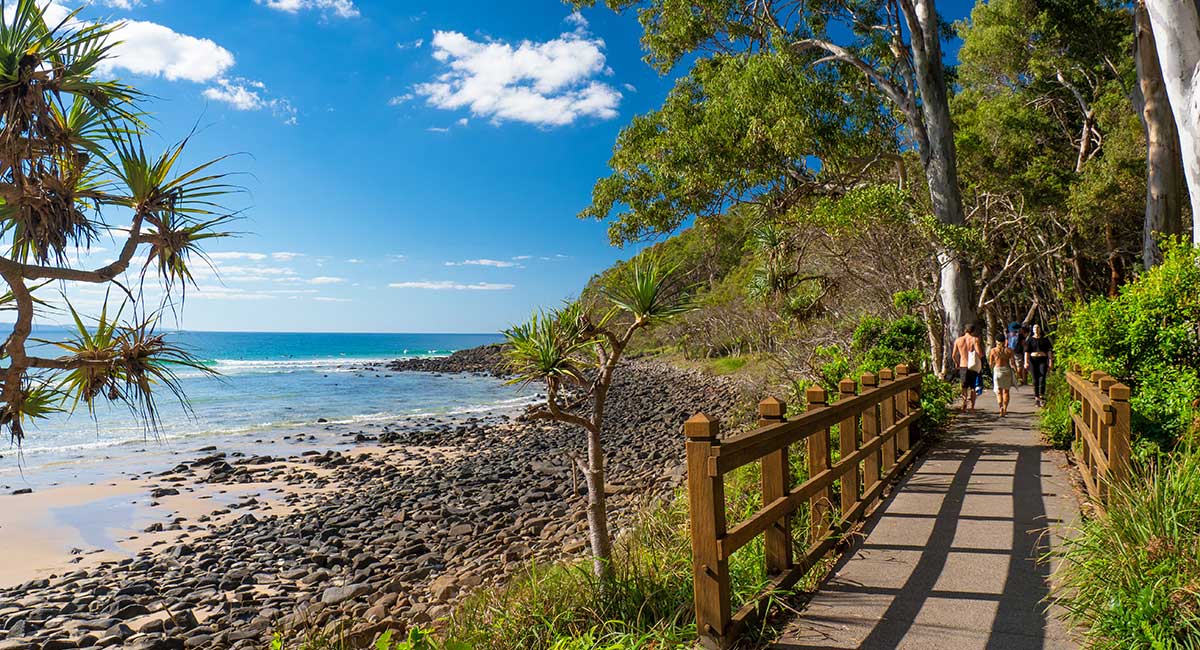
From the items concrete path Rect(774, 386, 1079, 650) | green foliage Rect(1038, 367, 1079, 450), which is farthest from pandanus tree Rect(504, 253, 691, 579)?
green foliage Rect(1038, 367, 1079, 450)

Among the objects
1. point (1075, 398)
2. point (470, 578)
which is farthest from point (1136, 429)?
point (470, 578)

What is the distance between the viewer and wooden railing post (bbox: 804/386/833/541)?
5.16 m

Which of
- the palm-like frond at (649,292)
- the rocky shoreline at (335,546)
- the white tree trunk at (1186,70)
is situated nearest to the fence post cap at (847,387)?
the palm-like frond at (649,292)

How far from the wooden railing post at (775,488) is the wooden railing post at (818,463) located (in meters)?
0.67

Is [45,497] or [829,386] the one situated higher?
[829,386]

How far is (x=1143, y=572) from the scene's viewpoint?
3566mm

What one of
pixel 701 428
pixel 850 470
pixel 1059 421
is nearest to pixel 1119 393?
pixel 850 470

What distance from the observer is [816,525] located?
530 centimetres

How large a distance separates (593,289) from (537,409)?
3.92 feet

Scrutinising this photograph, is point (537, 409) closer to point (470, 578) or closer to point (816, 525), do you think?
point (816, 525)

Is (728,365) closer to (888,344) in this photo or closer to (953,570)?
(888,344)

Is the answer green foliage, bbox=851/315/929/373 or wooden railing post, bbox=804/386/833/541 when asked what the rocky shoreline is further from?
wooden railing post, bbox=804/386/833/541

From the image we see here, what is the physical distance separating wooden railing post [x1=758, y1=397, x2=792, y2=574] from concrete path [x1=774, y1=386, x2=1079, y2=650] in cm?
30

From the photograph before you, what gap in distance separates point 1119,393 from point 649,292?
10.6 ft
